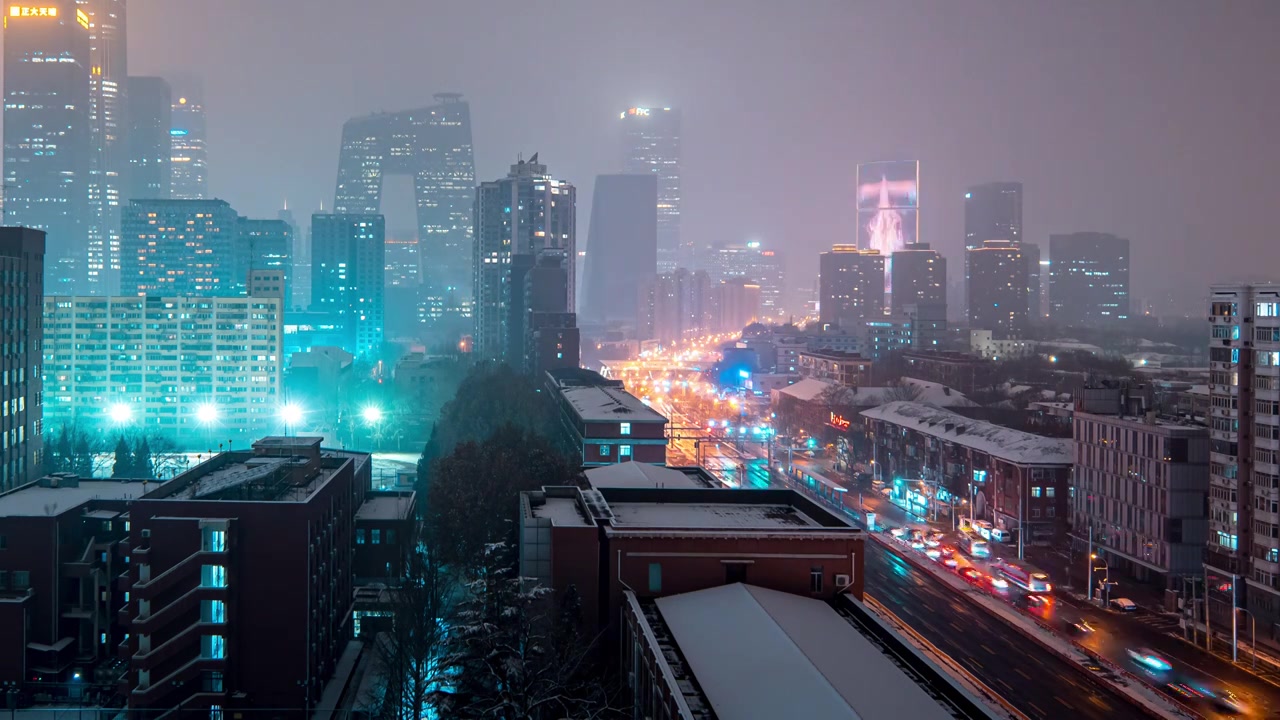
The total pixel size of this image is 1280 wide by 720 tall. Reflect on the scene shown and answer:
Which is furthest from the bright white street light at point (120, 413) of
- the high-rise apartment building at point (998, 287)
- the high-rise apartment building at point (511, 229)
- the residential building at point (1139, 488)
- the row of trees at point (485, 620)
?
the high-rise apartment building at point (998, 287)

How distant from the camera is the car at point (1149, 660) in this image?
74.0ft

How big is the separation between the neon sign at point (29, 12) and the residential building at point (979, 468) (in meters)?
112

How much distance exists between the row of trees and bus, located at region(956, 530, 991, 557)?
13.7m

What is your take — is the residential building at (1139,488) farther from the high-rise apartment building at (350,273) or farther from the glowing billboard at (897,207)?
the glowing billboard at (897,207)

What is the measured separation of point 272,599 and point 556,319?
179ft

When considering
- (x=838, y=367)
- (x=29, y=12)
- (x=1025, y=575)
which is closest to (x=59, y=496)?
(x=1025, y=575)

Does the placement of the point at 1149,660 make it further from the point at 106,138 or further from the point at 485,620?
the point at 106,138

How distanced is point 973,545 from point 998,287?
330ft

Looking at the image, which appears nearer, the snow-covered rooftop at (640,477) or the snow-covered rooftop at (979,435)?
the snow-covered rooftop at (640,477)

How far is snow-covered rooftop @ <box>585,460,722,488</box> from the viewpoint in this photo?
28.1m

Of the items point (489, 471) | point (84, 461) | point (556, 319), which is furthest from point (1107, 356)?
point (84, 461)

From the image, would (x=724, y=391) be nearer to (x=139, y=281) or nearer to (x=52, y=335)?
(x=52, y=335)

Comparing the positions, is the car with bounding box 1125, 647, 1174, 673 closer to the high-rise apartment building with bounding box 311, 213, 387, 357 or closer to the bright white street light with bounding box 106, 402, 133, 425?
the bright white street light with bounding box 106, 402, 133, 425

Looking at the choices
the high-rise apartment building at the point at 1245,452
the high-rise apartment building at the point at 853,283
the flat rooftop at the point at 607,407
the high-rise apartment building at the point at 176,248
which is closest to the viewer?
the high-rise apartment building at the point at 1245,452
